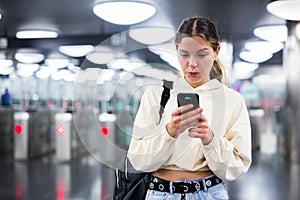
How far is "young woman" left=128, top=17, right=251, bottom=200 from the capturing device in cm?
91

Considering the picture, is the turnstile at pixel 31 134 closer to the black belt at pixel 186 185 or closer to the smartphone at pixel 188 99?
the black belt at pixel 186 185

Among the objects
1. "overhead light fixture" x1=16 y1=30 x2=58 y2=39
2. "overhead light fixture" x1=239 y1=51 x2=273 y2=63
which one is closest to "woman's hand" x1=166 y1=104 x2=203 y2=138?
"overhead light fixture" x1=16 y1=30 x2=58 y2=39

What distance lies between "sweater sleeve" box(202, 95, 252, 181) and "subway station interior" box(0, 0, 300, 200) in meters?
0.21

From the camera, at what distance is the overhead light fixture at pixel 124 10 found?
393cm

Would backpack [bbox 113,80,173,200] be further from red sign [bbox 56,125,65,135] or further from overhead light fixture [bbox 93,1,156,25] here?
red sign [bbox 56,125,65,135]

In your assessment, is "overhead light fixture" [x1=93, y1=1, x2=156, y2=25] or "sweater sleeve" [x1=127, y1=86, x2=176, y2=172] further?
"overhead light fixture" [x1=93, y1=1, x2=156, y2=25]

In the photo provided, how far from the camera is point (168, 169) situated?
0.97m

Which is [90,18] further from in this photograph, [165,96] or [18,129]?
[165,96]

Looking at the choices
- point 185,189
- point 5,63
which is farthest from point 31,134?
point 185,189

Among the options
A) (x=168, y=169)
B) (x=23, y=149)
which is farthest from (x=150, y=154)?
(x=23, y=149)

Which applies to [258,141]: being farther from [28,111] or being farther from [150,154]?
[150,154]

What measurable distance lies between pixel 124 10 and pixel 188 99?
3.29 metres

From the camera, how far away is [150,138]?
932 millimetres

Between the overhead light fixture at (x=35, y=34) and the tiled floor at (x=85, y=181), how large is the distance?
92.5 inches
